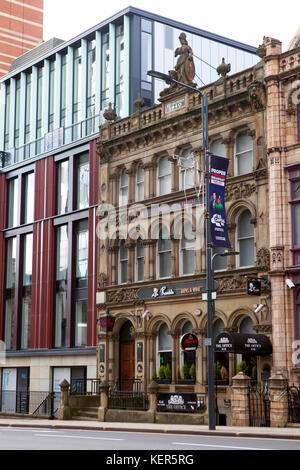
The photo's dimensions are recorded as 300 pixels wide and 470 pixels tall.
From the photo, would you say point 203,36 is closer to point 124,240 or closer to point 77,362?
point 124,240

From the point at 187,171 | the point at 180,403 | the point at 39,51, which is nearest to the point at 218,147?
the point at 187,171

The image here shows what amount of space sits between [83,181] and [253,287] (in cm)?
1641

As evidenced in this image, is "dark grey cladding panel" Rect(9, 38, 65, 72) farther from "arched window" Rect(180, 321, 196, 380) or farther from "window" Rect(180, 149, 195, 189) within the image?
"arched window" Rect(180, 321, 196, 380)

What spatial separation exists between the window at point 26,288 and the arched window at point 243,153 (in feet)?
60.4

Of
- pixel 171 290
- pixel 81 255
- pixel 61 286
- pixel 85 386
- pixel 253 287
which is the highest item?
pixel 81 255

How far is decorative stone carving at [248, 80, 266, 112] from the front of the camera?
31125mm

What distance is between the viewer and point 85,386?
39125 millimetres

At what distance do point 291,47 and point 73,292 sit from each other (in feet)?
62.0

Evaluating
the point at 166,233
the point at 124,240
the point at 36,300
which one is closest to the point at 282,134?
the point at 166,233

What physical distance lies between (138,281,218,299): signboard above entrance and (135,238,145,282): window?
1089mm

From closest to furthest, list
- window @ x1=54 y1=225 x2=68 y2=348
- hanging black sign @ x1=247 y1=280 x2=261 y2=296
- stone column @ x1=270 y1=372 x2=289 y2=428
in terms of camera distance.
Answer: stone column @ x1=270 y1=372 x2=289 y2=428, hanging black sign @ x1=247 y1=280 x2=261 y2=296, window @ x1=54 y1=225 x2=68 y2=348

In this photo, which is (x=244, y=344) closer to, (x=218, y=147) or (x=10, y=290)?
(x=218, y=147)

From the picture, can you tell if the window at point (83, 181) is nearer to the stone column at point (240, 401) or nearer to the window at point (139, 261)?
the window at point (139, 261)

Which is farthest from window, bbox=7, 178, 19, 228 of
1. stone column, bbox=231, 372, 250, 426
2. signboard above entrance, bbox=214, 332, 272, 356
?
stone column, bbox=231, 372, 250, 426
